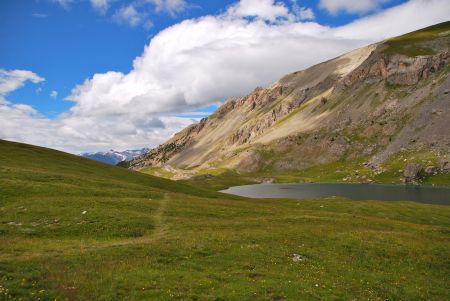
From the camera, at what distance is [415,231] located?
171ft

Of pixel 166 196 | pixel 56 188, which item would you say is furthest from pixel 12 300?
pixel 166 196

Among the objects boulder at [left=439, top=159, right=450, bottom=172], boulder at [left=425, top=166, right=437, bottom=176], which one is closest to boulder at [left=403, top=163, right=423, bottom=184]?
boulder at [left=425, top=166, right=437, bottom=176]

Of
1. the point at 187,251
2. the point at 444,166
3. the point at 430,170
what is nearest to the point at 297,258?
the point at 187,251

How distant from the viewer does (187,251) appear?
33188 millimetres

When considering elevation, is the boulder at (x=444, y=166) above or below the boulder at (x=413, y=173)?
above

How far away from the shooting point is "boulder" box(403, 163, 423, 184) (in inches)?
7008

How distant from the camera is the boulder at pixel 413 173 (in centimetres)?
17801

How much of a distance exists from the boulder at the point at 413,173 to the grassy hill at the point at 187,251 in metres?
137

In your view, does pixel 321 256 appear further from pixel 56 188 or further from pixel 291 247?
pixel 56 188

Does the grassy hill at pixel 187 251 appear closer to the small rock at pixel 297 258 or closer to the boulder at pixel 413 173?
the small rock at pixel 297 258

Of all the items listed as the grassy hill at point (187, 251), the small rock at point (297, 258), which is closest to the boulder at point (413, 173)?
the grassy hill at point (187, 251)

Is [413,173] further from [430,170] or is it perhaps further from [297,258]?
[297,258]

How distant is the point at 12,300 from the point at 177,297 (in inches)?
371

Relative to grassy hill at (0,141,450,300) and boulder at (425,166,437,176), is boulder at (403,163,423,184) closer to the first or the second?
boulder at (425,166,437,176)
